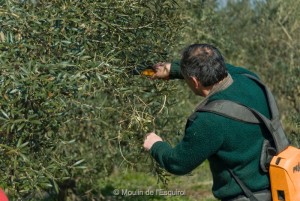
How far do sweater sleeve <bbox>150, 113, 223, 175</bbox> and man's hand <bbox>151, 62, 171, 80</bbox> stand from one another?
1389mm

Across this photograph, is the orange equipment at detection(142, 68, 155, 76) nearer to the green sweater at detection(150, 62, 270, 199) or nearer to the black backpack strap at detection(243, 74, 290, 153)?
the green sweater at detection(150, 62, 270, 199)

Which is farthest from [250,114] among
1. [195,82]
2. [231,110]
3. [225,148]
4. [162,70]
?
[162,70]

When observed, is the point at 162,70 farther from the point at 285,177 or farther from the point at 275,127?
the point at 285,177

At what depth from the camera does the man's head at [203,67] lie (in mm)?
5641

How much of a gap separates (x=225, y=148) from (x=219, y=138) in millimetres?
143

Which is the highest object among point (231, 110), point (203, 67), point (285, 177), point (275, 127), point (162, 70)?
point (203, 67)

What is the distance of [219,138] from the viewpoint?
545cm

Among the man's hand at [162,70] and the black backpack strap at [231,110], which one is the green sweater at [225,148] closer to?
the black backpack strap at [231,110]

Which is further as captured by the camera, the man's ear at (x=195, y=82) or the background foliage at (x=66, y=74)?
the background foliage at (x=66, y=74)

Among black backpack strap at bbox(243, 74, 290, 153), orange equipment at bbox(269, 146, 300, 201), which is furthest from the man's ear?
orange equipment at bbox(269, 146, 300, 201)

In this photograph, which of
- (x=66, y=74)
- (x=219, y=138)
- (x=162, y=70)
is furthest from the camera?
(x=162, y=70)

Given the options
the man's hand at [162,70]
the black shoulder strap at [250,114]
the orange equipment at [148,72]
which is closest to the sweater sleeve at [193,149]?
the black shoulder strap at [250,114]

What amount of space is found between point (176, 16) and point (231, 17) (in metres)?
16.3

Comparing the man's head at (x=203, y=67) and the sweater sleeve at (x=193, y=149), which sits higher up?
the man's head at (x=203, y=67)
